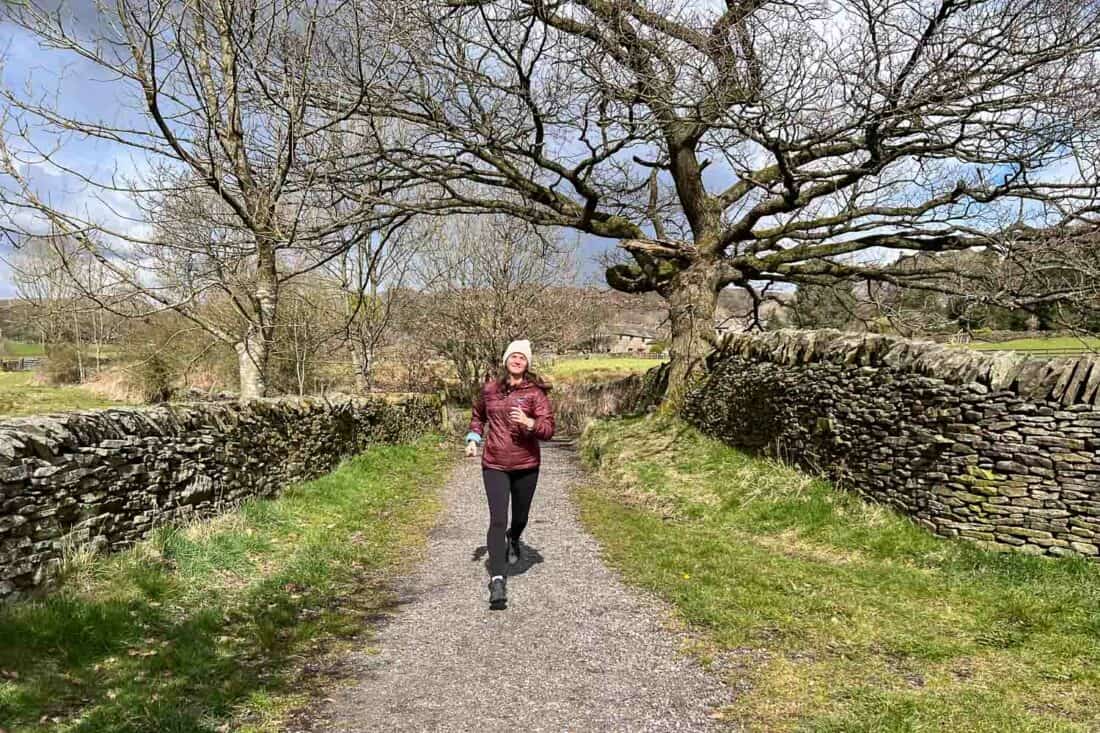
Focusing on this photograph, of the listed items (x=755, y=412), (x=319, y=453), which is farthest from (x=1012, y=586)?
(x=319, y=453)

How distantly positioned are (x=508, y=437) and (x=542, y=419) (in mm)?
327

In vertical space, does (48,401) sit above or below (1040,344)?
below

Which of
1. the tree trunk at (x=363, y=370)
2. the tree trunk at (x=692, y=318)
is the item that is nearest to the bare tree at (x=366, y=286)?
the tree trunk at (x=363, y=370)

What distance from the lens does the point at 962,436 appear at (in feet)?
21.6

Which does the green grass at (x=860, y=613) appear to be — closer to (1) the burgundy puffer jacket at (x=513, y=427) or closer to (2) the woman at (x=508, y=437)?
(2) the woman at (x=508, y=437)

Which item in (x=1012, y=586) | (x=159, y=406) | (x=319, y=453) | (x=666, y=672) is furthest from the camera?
(x=319, y=453)

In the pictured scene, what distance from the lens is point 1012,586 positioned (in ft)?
17.9

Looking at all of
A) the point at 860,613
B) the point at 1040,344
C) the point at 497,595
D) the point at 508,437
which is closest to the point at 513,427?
the point at 508,437

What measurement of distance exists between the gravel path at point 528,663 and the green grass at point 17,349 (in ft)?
186

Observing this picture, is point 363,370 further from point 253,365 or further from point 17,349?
point 17,349

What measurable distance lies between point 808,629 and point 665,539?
290 cm

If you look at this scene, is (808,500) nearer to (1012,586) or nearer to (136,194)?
(1012,586)

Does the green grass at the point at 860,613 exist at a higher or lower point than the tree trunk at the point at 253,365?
lower

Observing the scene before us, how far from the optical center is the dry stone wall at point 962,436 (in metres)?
5.91
